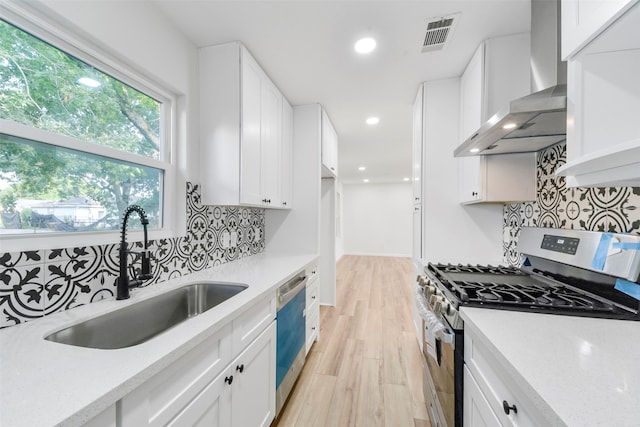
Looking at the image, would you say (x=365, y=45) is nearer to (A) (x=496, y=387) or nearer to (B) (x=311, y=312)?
(A) (x=496, y=387)

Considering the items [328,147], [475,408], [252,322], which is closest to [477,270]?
[475,408]

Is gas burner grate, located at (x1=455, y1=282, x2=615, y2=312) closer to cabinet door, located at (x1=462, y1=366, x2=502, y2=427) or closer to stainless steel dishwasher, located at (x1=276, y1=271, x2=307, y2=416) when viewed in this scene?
cabinet door, located at (x1=462, y1=366, x2=502, y2=427)

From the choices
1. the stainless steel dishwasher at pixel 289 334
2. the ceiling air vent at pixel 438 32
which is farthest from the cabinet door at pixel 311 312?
the ceiling air vent at pixel 438 32

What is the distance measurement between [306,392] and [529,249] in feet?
5.94

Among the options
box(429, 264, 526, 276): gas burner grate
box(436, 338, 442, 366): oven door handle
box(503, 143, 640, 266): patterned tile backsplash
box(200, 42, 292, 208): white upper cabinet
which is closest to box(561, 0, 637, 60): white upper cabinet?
box(503, 143, 640, 266): patterned tile backsplash

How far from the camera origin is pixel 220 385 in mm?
1006

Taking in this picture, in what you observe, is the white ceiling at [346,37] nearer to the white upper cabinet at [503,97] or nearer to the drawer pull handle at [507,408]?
the white upper cabinet at [503,97]

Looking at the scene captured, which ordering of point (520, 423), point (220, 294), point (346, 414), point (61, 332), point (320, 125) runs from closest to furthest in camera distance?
point (520, 423) < point (61, 332) < point (220, 294) < point (346, 414) < point (320, 125)

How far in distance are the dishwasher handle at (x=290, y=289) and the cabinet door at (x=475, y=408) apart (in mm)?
1029

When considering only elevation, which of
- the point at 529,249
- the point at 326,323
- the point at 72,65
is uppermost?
the point at 72,65

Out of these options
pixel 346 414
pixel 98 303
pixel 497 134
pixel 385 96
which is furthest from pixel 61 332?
pixel 385 96

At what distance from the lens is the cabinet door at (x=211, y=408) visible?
2.73 ft

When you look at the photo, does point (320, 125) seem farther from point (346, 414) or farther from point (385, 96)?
point (346, 414)

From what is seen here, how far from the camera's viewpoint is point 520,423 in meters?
0.66
